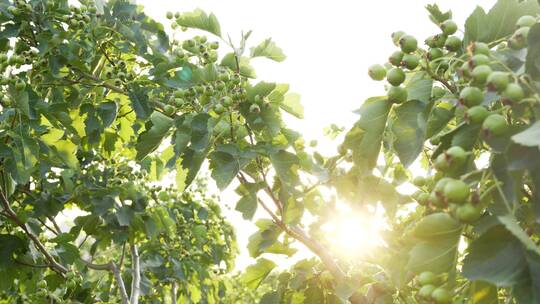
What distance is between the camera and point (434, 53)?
1.70 metres

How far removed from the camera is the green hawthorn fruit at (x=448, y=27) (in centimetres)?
177

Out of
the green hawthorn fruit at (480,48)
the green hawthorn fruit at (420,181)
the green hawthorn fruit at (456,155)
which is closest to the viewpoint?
the green hawthorn fruit at (456,155)

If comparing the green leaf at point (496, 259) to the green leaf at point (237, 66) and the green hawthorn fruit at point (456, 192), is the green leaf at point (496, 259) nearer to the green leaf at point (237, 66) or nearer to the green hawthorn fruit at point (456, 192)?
the green hawthorn fruit at point (456, 192)

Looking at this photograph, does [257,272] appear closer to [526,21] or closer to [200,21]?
[200,21]

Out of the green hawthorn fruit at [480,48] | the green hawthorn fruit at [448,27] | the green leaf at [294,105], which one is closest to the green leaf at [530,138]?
the green hawthorn fruit at [480,48]

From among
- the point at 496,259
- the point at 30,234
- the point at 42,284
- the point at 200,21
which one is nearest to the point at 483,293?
the point at 496,259

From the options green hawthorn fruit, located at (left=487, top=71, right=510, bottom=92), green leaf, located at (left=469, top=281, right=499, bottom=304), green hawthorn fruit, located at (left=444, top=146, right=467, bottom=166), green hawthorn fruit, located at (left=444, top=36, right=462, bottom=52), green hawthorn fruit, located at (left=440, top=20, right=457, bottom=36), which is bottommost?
green leaf, located at (left=469, top=281, right=499, bottom=304)

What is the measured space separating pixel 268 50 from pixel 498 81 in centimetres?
173

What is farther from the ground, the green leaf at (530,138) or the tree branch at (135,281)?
the tree branch at (135,281)

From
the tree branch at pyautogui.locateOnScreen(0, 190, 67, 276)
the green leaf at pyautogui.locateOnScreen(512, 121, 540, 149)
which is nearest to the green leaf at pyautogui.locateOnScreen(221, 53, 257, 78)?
the green leaf at pyautogui.locateOnScreen(512, 121, 540, 149)

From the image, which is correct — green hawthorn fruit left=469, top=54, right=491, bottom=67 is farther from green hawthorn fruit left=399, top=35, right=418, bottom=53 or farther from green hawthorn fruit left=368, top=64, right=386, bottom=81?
green hawthorn fruit left=368, top=64, right=386, bottom=81

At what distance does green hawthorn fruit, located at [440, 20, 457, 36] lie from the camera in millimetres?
1772

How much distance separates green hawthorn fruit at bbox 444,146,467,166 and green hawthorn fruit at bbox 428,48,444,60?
43cm

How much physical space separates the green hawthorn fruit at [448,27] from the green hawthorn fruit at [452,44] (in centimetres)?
6
